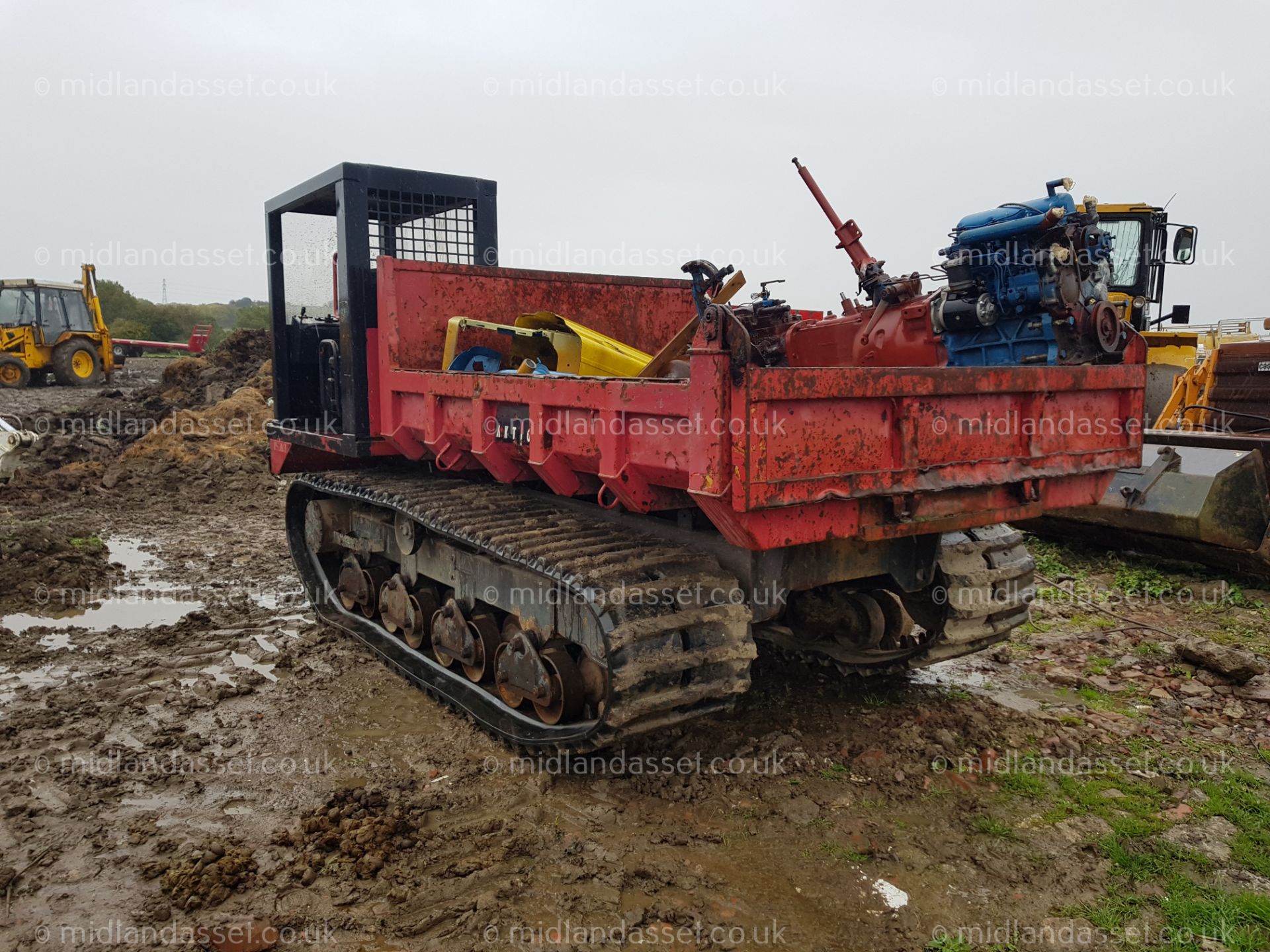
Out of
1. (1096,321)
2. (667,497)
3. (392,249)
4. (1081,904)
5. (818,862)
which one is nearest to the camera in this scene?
(1081,904)

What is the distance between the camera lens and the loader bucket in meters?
6.24

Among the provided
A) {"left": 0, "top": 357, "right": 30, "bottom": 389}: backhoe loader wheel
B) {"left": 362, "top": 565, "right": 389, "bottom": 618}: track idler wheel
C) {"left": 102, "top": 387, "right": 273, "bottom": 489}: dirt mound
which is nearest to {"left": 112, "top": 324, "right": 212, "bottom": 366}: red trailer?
{"left": 0, "top": 357, "right": 30, "bottom": 389}: backhoe loader wheel

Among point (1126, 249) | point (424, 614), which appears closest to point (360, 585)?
point (424, 614)

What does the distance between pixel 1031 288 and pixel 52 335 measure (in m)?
22.6

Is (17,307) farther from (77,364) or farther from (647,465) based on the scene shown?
(647,465)

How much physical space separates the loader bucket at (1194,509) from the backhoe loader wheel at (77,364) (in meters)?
21.5

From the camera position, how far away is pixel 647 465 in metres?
3.35

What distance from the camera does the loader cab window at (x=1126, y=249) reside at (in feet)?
31.2

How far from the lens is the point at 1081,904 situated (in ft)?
9.61

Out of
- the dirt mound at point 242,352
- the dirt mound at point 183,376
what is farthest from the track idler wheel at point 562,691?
the dirt mound at point 242,352

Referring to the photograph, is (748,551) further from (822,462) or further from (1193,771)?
(1193,771)

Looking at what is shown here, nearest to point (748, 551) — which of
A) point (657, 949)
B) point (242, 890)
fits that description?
point (657, 949)

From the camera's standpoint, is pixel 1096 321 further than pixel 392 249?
No

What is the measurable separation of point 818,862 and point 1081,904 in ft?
2.63
